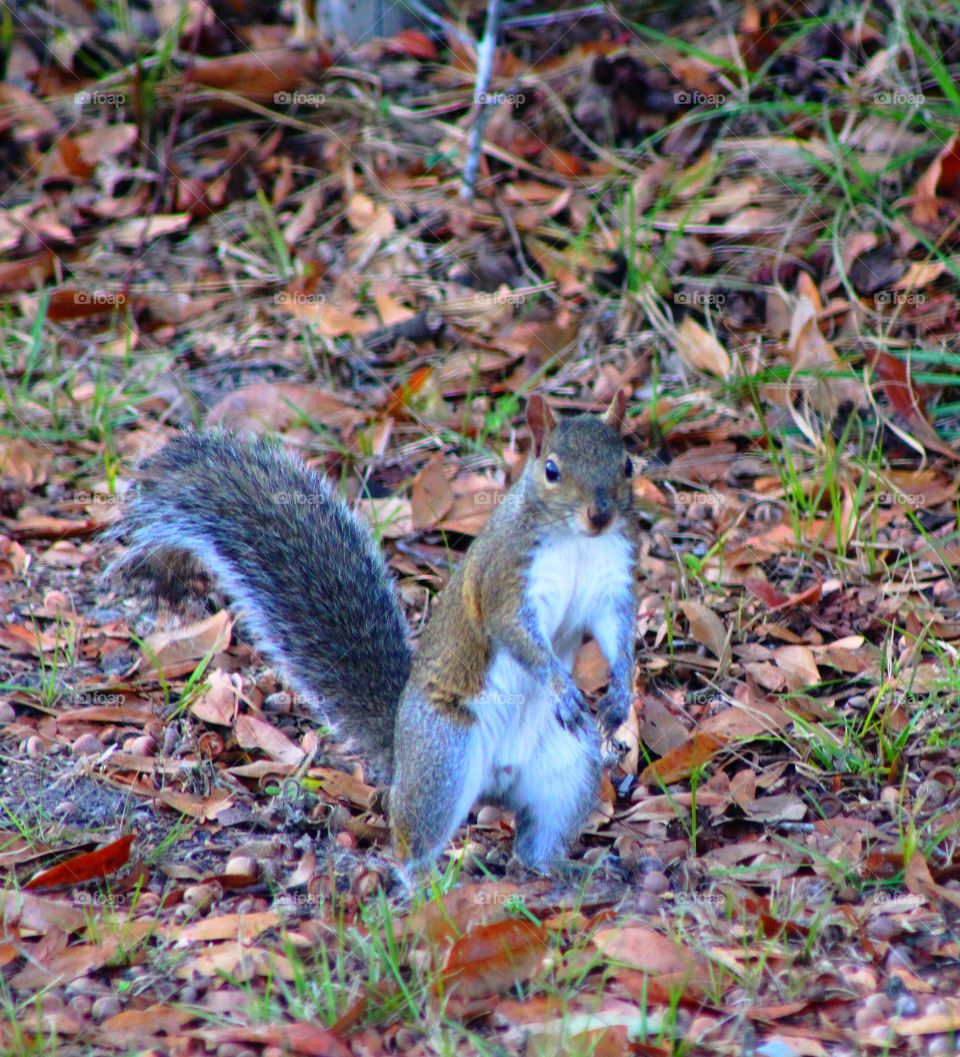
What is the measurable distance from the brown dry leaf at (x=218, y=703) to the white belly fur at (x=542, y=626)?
0.75 meters

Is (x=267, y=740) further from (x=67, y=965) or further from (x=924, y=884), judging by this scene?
(x=924, y=884)

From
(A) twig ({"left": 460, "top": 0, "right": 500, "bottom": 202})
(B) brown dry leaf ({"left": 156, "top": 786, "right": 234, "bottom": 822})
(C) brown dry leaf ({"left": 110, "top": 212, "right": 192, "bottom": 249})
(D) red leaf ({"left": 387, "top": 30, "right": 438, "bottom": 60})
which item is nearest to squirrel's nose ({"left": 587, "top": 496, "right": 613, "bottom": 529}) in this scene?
(B) brown dry leaf ({"left": 156, "top": 786, "right": 234, "bottom": 822})

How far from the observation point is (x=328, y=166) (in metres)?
5.56

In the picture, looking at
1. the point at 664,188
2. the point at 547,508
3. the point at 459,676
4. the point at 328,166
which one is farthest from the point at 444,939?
the point at 328,166

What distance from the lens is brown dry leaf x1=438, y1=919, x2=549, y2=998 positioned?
7.86 ft

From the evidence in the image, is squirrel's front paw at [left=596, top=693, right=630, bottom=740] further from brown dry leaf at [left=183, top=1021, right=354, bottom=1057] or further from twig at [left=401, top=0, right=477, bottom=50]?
twig at [left=401, top=0, right=477, bottom=50]

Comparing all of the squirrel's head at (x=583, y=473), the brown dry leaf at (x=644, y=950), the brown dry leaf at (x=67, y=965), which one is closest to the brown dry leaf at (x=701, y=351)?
the squirrel's head at (x=583, y=473)

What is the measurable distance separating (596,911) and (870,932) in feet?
1.71

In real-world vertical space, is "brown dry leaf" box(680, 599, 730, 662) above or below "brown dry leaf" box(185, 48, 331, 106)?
below

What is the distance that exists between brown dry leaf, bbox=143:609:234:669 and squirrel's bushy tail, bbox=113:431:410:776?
0.36 metres

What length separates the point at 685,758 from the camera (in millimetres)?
3307

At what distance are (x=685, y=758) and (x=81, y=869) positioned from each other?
1.35 meters

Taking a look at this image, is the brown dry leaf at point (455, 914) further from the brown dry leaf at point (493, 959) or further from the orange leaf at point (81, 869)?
the orange leaf at point (81, 869)

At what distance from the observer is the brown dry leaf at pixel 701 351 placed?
450cm
